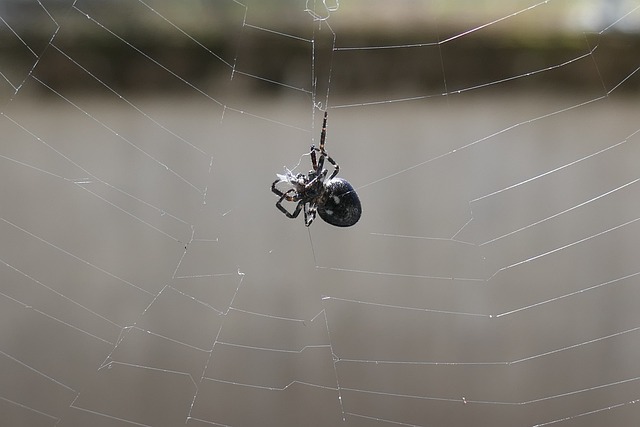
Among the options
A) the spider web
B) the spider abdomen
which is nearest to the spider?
the spider abdomen

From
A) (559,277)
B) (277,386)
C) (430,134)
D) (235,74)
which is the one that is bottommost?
(277,386)

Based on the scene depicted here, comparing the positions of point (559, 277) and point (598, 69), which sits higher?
point (598, 69)

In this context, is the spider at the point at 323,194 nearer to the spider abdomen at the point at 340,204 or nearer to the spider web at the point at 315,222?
the spider abdomen at the point at 340,204

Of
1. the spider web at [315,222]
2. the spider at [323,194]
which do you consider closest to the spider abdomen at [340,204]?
the spider at [323,194]

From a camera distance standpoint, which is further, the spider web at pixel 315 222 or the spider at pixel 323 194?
the spider web at pixel 315 222

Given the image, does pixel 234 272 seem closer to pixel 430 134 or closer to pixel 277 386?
pixel 277 386

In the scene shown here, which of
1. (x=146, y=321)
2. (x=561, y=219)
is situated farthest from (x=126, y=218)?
(x=561, y=219)
